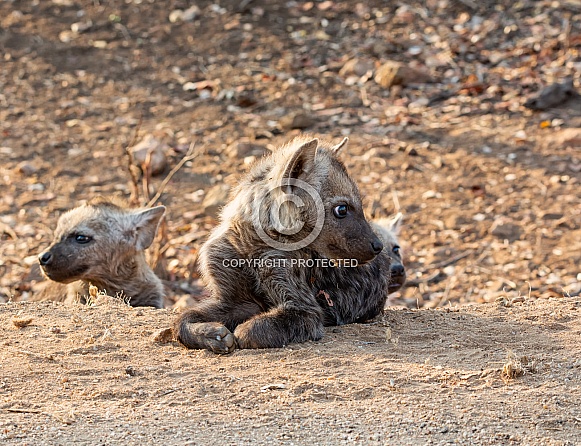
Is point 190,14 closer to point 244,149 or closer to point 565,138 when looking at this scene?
point 244,149

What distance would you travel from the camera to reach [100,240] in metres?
6.05

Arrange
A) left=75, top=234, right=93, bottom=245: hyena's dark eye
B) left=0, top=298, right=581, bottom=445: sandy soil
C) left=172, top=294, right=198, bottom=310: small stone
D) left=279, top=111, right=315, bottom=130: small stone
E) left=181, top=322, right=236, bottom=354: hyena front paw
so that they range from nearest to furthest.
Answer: left=0, top=298, right=581, bottom=445: sandy soil
left=181, top=322, right=236, bottom=354: hyena front paw
left=75, top=234, right=93, bottom=245: hyena's dark eye
left=172, top=294, right=198, bottom=310: small stone
left=279, top=111, right=315, bottom=130: small stone

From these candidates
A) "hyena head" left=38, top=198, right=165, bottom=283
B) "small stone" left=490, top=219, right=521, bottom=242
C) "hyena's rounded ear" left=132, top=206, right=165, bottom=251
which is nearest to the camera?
"hyena head" left=38, top=198, right=165, bottom=283

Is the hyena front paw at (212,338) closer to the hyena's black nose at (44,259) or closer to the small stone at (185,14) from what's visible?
the hyena's black nose at (44,259)

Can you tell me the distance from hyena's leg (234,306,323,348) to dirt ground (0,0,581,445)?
7cm

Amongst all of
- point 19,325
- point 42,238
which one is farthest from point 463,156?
point 19,325

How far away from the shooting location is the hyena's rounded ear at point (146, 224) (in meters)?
6.18

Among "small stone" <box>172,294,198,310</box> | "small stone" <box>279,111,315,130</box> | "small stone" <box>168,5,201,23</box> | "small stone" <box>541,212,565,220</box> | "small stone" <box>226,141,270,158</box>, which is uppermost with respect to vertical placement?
"small stone" <box>168,5,201,23</box>

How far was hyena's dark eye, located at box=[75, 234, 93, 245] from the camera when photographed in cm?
600

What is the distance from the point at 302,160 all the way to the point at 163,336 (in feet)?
3.32

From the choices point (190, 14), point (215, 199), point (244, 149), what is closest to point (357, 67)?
point (244, 149)

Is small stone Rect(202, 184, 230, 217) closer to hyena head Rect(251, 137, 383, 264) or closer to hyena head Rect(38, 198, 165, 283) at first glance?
hyena head Rect(38, 198, 165, 283)

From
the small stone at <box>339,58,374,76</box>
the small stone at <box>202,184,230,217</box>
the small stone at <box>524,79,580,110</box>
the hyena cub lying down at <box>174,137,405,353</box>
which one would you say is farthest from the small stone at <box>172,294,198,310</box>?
the small stone at <box>524,79,580,110</box>

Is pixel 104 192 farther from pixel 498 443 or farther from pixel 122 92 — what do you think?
pixel 498 443
